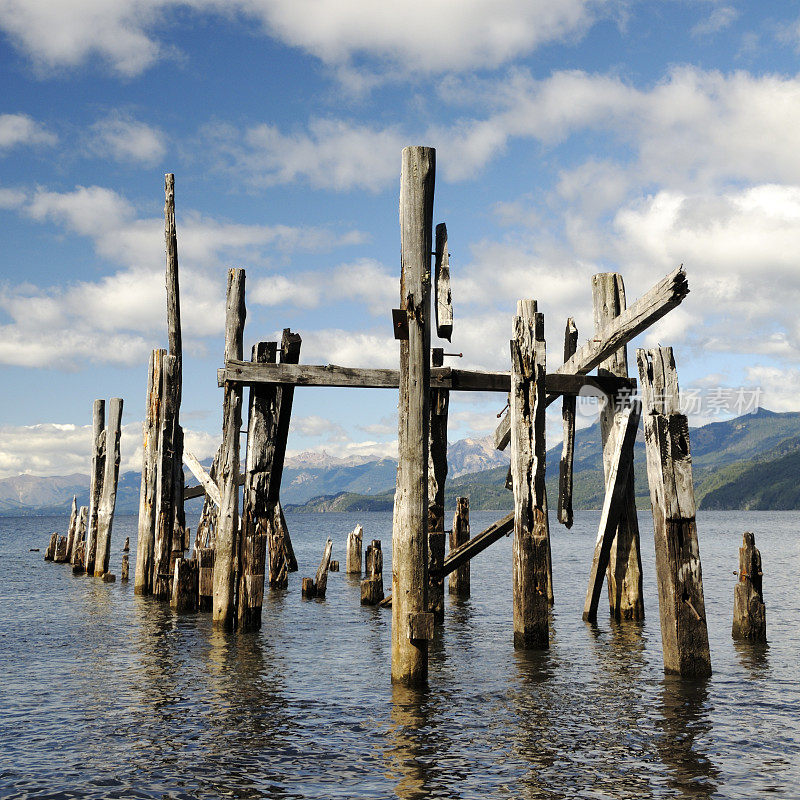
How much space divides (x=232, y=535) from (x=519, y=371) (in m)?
5.54

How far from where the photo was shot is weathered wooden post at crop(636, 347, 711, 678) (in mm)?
9641

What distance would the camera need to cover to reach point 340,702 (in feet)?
33.1

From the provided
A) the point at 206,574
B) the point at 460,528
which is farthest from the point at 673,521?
the point at 460,528

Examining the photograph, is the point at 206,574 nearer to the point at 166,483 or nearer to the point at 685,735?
the point at 166,483

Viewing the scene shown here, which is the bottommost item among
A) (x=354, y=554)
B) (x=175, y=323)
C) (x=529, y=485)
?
(x=354, y=554)

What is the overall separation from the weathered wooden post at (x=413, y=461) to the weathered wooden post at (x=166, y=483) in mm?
9981

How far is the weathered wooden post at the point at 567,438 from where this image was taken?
15.6 metres

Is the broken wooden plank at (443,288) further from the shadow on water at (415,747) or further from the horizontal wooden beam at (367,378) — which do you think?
the shadow on water at (415,747)

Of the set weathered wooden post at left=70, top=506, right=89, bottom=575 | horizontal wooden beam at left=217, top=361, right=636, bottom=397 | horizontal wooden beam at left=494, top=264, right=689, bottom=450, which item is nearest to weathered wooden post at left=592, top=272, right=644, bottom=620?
horizontal wooden beam at left=217, top=361, right=636, bottom=397

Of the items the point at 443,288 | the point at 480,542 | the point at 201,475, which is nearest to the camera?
the point at 443,288

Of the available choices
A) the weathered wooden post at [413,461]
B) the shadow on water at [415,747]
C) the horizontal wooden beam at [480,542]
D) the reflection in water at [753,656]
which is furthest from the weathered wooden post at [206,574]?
the reflection in water at [753,656]

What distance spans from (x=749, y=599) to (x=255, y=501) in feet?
27.9

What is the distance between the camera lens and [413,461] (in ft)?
31.1

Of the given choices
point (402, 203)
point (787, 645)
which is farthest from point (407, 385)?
point (787, 645)
